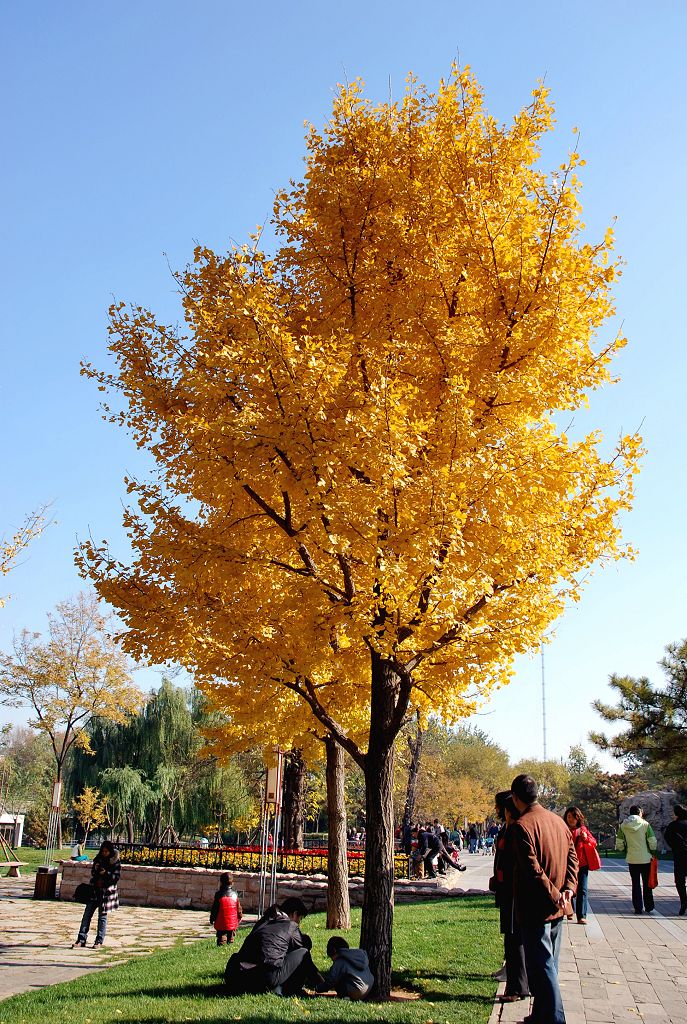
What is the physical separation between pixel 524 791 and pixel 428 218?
5203 mm

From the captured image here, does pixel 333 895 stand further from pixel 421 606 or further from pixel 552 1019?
pixel 552 1019

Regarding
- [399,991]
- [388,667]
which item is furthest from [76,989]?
[388,667]

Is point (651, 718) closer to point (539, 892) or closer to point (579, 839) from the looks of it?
point (579, 839)

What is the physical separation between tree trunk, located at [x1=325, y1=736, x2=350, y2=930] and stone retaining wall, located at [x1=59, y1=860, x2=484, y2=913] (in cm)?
439

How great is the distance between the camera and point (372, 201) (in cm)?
761

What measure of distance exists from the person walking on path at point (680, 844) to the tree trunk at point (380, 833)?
5.93m

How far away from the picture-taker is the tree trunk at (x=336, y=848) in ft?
39.0

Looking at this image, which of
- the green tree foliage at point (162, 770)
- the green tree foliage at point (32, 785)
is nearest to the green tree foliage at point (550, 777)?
the green tree foliage at point (32, 785)

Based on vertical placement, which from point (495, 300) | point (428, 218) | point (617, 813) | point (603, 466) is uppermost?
point (428, 218)

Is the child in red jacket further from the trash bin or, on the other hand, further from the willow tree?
the trash bin

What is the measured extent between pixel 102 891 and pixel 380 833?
5815mm

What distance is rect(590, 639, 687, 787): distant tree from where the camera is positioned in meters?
18.7

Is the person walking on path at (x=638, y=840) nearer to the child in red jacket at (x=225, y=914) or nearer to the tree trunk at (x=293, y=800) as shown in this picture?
the child in red jacket at (x=225, y=914)

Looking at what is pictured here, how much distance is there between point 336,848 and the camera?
39.9ft
